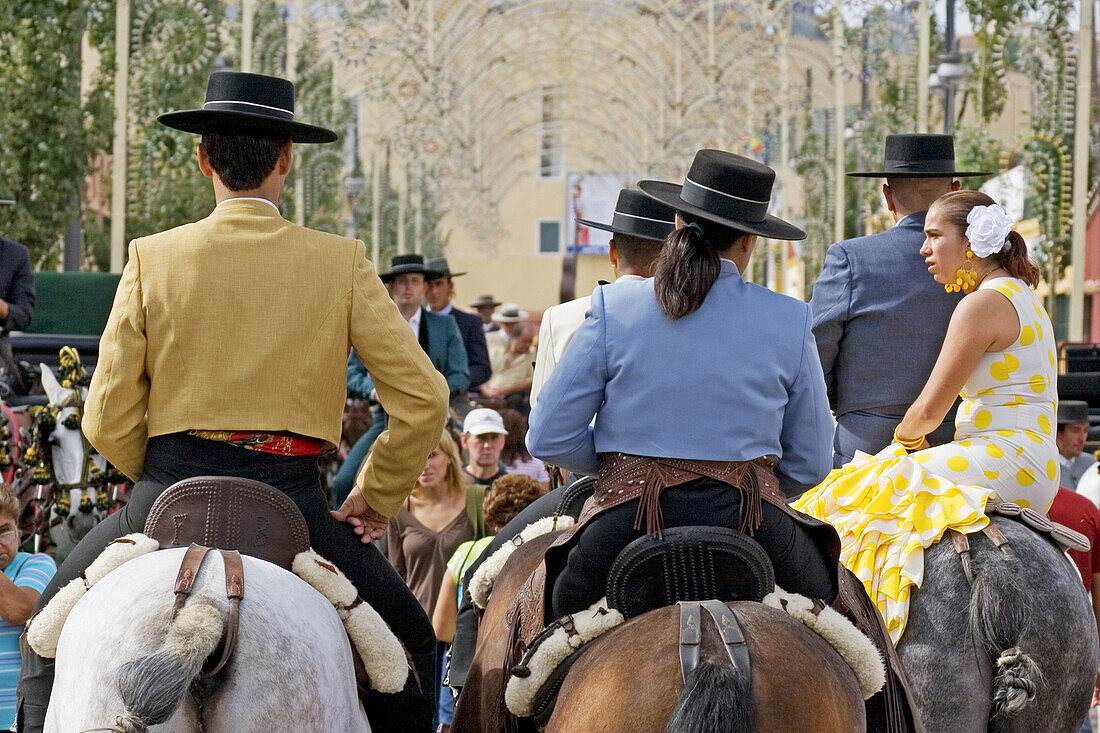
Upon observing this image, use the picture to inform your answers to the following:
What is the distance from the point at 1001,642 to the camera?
502 centimetres

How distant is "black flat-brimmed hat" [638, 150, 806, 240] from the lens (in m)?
4.43

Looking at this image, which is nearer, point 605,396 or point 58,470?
point 605,396

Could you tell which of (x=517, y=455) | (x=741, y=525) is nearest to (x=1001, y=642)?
(x=741, y=525)

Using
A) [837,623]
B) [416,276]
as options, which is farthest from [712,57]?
[837,623]

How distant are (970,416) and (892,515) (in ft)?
1.62

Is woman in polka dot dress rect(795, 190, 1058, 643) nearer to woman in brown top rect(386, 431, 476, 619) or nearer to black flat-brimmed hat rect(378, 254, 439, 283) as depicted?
woman in brown top rect(386, 431, 476, 619)

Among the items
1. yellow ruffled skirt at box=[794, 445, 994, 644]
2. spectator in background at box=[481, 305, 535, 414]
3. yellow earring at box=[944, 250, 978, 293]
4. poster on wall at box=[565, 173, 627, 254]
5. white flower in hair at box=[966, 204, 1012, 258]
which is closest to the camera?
yellow ruffled skirt at box=[794, 445, 994, 644]

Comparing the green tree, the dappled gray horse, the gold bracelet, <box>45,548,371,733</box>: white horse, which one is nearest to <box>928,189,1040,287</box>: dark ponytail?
the gold bracelet

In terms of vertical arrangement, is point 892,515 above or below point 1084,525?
above

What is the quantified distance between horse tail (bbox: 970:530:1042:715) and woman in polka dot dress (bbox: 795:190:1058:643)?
279 millimetres

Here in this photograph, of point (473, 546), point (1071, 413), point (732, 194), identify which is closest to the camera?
point (732, 194)

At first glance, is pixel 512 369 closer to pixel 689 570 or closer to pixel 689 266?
pixel 689 266

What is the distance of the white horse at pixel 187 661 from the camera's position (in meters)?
3.43

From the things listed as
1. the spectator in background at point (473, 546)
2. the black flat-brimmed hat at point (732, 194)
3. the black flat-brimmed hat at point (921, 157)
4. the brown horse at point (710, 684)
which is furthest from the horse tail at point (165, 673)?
the spectator in background at point (473, 546)
